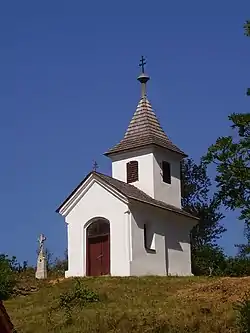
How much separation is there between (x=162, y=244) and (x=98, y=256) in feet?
10.9

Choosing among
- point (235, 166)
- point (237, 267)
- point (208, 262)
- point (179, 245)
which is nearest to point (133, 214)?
point (179, 245)

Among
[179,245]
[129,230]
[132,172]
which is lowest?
[179,245]

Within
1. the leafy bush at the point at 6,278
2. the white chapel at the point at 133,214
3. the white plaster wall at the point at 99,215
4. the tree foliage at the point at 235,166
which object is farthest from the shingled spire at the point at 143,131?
the tree foliage at the point at 235,166

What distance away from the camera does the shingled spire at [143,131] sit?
41.1m

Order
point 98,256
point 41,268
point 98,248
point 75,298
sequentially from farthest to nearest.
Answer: point 41,268, point 98,248, point 98,256, point 75,298

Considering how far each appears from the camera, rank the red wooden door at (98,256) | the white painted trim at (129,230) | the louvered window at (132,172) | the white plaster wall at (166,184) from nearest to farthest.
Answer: the white painted trim at (129,230) < the red wooden door at (98,256) < the white plaster wall at (166,184) < the louvered window at (132,172)

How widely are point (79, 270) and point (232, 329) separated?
1656cm

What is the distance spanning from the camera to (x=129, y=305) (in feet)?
89.6

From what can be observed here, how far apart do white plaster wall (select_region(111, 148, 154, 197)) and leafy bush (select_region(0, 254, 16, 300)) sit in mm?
7461

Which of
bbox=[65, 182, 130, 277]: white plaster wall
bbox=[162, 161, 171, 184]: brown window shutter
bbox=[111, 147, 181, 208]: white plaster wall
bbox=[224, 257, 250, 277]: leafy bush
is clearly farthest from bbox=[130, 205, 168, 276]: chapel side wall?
bbox=[224, 257, 250, 277]: leafy bush

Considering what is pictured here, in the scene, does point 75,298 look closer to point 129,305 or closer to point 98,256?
point 129,305

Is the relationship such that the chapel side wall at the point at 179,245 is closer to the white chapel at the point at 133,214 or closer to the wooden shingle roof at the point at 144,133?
the white chapel at the point at 133,214

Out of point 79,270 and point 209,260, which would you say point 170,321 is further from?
point 209,260

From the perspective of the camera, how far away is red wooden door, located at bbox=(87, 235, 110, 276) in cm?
3775
